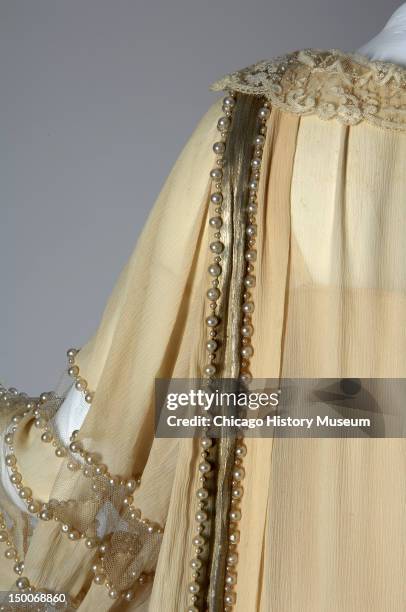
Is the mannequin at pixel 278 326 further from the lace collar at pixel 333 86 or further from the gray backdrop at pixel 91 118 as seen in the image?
the gray backdrop at pixel 91 118

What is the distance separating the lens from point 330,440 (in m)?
0.56

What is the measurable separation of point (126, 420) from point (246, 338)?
0.38ft

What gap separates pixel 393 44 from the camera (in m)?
0.59

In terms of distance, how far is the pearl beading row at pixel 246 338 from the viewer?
57 centimetres

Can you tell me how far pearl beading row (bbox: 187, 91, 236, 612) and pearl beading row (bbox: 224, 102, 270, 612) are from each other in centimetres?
2

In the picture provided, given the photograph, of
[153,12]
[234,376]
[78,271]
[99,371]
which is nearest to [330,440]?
[234,376]

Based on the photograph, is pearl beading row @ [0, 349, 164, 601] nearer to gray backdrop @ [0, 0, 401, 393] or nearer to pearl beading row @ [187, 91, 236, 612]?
pearl beading row @ [187, 91, 236, 612]

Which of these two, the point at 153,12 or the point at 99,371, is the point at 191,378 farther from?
the point at 153,12

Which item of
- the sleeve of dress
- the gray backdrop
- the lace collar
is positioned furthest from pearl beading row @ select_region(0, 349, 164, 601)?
the gray backdrop

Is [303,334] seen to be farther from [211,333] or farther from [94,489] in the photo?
[94,489]

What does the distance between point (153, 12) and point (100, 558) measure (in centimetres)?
127

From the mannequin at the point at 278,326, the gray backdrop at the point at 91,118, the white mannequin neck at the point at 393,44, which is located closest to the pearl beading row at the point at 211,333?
the mannequin at the point at 278,326

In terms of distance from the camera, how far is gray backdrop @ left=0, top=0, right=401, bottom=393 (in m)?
1.60

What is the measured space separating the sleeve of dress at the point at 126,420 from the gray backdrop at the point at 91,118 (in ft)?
3.32
